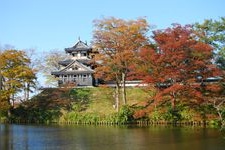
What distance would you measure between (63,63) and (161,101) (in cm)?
1800

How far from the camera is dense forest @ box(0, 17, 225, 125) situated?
3148 cm

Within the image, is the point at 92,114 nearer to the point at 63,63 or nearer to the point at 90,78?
the point at 90,78

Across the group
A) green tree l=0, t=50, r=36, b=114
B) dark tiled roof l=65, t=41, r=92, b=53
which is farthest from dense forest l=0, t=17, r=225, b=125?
dark tiled roof l=65, t=41, r=92, b=53

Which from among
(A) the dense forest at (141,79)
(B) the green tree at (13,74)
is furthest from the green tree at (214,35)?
(B) the green tree at (13,74)

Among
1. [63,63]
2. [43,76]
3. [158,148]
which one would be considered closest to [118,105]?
[63,63]

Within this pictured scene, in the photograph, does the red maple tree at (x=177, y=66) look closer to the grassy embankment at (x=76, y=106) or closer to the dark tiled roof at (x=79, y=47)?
the grassy embankment at (x=76, y=106)

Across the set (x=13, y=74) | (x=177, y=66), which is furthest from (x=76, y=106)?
(x=177, y=66)

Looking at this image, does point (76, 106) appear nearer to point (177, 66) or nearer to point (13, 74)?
point (13, 74)

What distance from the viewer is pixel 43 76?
56875 mm

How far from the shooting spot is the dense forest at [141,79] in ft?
103

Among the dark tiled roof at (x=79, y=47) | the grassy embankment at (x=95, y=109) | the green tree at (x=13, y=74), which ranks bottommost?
the grassy embankment at (x=95, y=109)

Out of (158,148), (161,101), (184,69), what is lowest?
(158,148)

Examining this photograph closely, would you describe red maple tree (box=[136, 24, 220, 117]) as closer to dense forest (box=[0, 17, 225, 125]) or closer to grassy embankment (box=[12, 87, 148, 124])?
dense forest (box=[0, 17, 225, 125])

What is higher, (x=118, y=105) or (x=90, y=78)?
(x=90, y=78)
